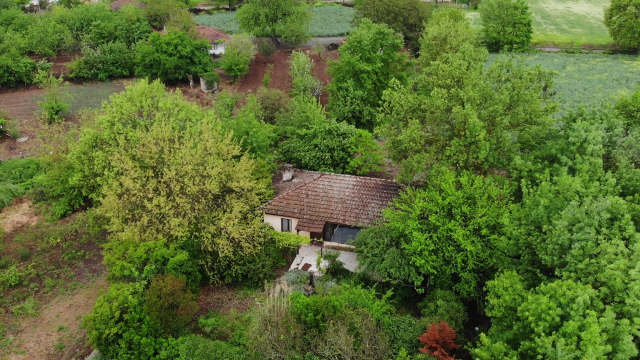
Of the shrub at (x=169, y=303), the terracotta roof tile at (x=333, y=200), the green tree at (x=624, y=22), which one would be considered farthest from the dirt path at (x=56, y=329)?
the green tree at (x=624, y=22)

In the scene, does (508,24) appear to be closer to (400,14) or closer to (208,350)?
(400,14)

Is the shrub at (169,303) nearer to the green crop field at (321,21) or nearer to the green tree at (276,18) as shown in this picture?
the green tree at (276,18)

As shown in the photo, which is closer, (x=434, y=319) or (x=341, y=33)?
(x=434, y=319)

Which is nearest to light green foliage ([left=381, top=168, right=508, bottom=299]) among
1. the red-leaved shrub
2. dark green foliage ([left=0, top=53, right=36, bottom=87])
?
the red-leaved shrub

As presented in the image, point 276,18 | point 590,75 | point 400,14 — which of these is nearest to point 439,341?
point 590,75

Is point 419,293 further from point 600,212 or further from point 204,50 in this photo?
point 204,50

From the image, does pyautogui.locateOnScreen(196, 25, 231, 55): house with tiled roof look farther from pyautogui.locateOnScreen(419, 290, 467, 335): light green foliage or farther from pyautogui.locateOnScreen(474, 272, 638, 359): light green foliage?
pyautogui.locateOnScreen(474, 272, 638, 359): light green foliage

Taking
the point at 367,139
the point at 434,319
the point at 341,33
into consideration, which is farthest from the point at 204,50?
the point at 434,319
